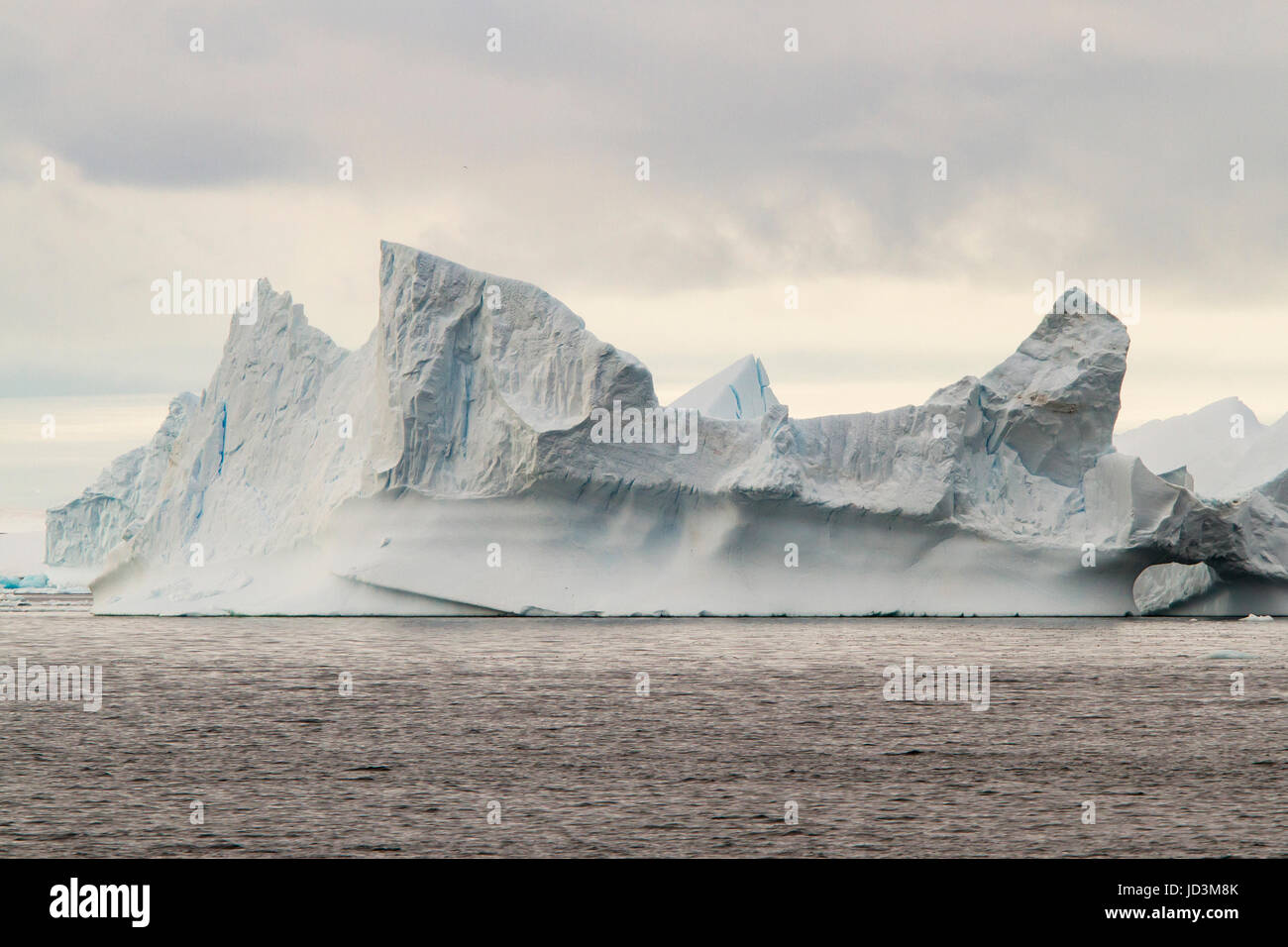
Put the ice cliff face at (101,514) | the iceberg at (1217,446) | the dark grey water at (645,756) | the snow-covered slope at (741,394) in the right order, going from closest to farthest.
Result: the dark grey water at (645,756), the snow-covered slope at (741,394), the iceberg at (1217,446), the ice cliff face at (101,514)

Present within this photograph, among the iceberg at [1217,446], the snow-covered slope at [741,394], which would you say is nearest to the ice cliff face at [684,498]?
the snow-covered slope at [741,394]

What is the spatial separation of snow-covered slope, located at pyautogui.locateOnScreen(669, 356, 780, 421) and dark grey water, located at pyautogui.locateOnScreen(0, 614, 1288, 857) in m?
14.9

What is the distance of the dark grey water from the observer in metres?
8.07

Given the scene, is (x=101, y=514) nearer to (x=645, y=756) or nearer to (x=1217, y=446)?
(x=1217, y=446)

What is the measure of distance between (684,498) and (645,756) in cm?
1549

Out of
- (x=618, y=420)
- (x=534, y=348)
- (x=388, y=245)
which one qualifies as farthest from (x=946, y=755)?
(x=388, y=245)

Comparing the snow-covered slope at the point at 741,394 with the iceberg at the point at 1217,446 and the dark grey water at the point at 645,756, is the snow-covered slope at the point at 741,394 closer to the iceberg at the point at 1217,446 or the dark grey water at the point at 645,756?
the iceberg at the point at 1217,446

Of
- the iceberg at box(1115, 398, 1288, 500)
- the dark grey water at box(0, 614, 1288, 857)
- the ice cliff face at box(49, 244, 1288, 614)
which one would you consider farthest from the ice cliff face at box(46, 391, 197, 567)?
the iceberg at box(1115, 398, 1288, 500)

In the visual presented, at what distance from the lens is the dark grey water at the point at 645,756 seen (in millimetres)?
8070

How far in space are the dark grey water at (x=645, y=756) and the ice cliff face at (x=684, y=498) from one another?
5151 mm

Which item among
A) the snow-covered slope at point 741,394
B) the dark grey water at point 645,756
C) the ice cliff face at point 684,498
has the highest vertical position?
the snow-covered slope at point 741,394

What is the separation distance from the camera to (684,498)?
26.4m

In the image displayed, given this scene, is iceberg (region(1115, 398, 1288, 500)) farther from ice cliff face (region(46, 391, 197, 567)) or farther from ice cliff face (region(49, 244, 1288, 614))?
ice cliff face (region(46, 391, 197, 567))
